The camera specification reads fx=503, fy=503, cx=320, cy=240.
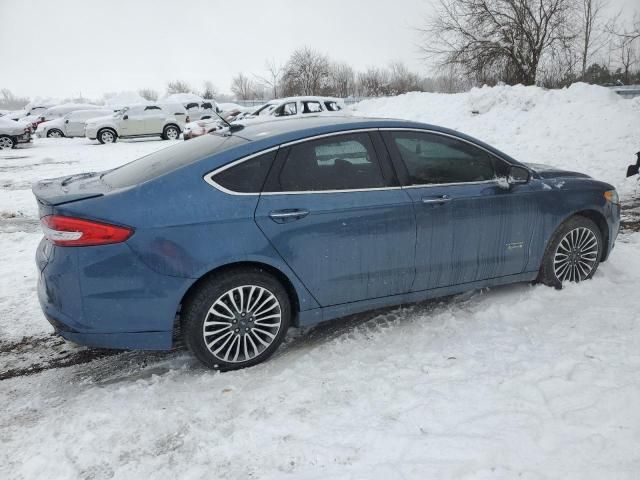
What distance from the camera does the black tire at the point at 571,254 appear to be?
4449 millimetres

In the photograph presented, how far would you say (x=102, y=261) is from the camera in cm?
299

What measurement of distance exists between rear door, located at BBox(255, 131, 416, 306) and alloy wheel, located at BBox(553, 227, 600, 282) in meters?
1.61

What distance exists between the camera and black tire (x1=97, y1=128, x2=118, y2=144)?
22.5 m

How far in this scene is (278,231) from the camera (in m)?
3.31

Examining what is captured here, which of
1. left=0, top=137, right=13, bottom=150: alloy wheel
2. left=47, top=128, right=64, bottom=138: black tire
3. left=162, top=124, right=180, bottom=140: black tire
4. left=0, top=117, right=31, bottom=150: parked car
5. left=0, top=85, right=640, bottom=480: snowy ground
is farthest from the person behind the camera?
left=47, top=128, right=64, bottom=138: black tire

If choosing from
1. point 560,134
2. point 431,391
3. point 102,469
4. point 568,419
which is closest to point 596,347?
point 568,419

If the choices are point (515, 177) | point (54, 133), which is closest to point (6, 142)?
point (54, 133)

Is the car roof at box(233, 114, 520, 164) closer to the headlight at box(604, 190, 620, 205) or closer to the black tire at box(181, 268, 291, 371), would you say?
the black tire at box(181, 268, 291, 371)

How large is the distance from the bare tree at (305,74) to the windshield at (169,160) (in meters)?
47.4

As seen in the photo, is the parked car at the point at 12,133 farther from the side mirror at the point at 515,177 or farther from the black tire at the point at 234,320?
the side mirror at the point at 515,177

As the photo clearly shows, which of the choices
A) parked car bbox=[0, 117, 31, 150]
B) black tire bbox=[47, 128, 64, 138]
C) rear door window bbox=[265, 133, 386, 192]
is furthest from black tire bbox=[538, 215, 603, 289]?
black tire bbox=[47, 128, 64, 138]

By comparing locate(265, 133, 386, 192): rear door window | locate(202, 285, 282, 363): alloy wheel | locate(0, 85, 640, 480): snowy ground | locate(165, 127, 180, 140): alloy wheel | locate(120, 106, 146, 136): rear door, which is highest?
locate(120, 106, 146, 136): rear door

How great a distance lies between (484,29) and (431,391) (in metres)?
22.5

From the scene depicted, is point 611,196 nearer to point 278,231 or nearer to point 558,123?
point 278,231
